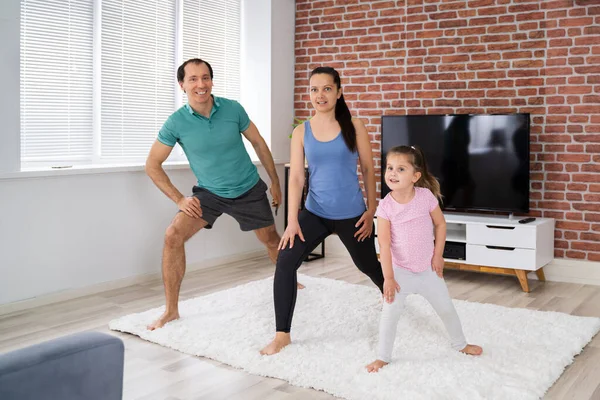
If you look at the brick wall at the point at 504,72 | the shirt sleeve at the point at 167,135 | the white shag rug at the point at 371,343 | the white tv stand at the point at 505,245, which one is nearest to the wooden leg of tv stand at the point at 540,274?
the white tv stand at the point at 505,245

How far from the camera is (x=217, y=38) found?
545 cm

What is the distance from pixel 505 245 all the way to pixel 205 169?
2078 mm

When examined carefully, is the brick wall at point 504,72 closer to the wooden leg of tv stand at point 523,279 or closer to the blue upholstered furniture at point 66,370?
the wooden leg of tv stand at point 523,279

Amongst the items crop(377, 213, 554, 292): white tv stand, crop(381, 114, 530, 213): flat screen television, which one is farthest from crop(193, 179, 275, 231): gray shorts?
crop(381, 114, 530, 213): flat screen television

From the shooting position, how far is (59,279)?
3.90 meters

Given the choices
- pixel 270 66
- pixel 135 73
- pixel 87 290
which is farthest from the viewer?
pixel 270 66

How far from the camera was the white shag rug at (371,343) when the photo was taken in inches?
99.7

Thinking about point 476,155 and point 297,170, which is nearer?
point 297,170

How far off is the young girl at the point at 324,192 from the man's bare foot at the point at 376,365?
454 millimetres

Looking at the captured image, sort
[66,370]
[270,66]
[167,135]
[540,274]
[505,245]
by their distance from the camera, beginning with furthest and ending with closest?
[270,66] → [540,274] → [505,245] → [167,135] → [66,370]

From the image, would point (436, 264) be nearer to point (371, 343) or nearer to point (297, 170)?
point (371, 343)

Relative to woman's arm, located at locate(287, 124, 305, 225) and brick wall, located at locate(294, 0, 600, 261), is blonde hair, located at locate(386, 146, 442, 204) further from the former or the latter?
brick wall, located at locate(294, 0, 600, 261)

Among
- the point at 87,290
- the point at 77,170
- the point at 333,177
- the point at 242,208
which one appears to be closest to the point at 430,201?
the point at 333,177

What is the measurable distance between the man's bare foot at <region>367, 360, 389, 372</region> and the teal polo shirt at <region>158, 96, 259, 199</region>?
1316 mm
